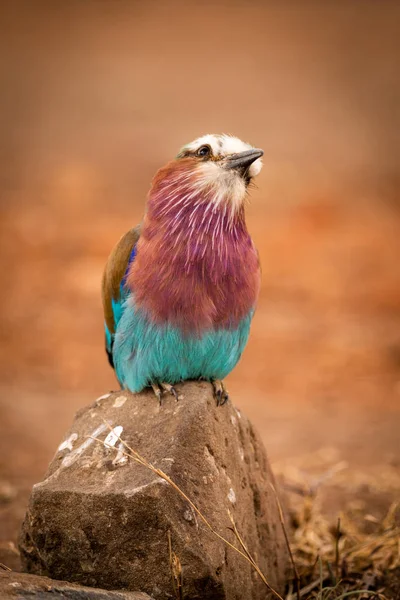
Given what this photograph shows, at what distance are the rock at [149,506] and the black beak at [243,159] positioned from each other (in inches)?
41.4

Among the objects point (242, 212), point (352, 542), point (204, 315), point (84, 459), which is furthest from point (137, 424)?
point (352, 542)

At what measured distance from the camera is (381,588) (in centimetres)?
379

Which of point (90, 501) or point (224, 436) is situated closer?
point (90, 501)

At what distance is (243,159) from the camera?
345 centimetres

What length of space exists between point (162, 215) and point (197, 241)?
0.22 metres

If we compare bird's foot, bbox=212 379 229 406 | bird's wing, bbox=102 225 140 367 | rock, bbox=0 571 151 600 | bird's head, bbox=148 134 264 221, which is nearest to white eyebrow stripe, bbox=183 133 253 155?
bird's head, bbox=148 134 264 221

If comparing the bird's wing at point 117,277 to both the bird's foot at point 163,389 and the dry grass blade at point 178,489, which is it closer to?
the bird's foot at point 163,389

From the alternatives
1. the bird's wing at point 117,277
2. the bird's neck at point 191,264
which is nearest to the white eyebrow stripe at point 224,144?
the bird's neck at point 191,264

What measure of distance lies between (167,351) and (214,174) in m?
0.86

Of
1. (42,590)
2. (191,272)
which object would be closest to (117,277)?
(191,272)

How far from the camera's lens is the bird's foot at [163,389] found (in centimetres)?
347

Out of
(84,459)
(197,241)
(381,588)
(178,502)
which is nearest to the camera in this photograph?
(178,502)

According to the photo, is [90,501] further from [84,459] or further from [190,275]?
[190,275]

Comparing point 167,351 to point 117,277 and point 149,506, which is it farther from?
point 149,506
